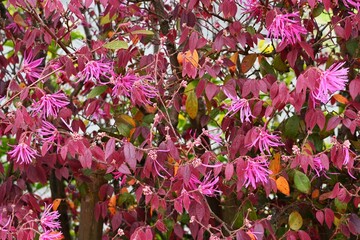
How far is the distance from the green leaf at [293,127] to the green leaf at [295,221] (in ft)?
0.68

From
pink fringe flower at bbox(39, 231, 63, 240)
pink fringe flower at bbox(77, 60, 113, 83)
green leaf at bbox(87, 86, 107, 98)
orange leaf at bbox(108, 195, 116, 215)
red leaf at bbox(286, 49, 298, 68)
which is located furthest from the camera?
orange leaf at bbox(108, 195, 116, 215)

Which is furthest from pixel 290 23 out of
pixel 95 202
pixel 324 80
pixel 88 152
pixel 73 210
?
pixel 73 210

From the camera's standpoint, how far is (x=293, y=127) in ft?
6.10

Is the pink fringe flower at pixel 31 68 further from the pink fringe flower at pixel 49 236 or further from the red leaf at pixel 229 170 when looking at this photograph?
the red leaf at pixel 229 170

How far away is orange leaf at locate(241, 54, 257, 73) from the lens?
182 centimetres

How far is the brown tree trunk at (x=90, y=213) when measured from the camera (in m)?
2.08

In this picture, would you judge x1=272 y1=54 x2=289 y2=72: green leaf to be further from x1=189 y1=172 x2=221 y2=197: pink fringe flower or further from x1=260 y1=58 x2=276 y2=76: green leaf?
x1=189 y1=172 x2=221 y2=197: pink fringe flower

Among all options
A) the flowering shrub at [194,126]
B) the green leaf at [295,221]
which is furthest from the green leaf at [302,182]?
the green leaf at [295,221]

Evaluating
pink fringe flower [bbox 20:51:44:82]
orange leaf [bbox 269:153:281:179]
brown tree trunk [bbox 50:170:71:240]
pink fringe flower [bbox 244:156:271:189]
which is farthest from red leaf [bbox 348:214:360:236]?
brown tree trunk [bbox 50:170:71:240]

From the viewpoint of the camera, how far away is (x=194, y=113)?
179cm

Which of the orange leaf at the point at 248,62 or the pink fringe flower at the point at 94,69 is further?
the orange leaf at the point at 248,62

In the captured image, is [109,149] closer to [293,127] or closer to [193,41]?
[193,41]

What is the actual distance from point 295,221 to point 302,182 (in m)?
0.13

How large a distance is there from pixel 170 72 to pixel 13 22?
53 cm
